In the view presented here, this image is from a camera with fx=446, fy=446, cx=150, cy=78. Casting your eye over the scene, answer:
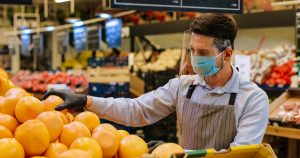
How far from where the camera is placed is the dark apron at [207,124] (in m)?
2.45

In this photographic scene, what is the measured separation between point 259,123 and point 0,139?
1.30 m

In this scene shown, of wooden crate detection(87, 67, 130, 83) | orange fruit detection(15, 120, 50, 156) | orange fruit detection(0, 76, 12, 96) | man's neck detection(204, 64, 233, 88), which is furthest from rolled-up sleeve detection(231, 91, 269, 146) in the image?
wooden crate detection(87, 67, 130, 83)

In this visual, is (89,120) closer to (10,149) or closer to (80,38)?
(10,149)

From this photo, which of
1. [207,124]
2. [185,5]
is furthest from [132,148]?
[185,5]

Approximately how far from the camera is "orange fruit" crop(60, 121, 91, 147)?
200 centimetres

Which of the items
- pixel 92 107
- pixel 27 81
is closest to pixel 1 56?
pixel 27 81

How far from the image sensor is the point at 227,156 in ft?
5.54

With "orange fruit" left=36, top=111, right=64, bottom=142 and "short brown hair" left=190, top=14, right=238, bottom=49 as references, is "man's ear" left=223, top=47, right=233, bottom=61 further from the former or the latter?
"orange fruit" left=36, top=111, right=64, bottom=142

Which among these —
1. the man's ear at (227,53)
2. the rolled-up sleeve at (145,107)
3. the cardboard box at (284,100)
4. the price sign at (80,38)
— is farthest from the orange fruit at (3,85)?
the price sign at (80,38)

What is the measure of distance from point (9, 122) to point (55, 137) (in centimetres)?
24

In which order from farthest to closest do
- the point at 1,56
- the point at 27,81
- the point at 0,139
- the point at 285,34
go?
the point at 1,56 < the point at 27,81 < the point at 285,34 < the point at 0,139

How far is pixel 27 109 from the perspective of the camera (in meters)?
2.08

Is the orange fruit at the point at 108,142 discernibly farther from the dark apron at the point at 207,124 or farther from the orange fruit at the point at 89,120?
the dark apron at the point at 207,124

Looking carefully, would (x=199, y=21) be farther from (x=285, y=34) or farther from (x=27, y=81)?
(x=27, y=81)
